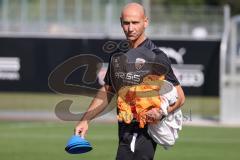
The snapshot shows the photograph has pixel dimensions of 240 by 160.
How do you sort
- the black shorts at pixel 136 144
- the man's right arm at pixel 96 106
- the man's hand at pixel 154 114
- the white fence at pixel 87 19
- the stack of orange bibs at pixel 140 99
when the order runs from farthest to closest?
1. the white fence at pixel 87 19
2. the man's right arm at pixel 96 106
3. the black shorts at pixel 136 144
4. the stack of orange bibs at pixel 140 99
5. the man's hand at pixel 154 114

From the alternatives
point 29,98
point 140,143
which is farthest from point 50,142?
point 29,98

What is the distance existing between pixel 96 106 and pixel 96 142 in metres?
8.30

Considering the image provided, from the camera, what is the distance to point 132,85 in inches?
237

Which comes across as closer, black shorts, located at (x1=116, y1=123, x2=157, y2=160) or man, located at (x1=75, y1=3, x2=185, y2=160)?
man, located at (x1=75, y1=3, x2=185, y2=160)

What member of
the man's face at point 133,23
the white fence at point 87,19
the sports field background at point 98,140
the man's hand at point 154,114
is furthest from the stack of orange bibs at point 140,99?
the white fence at point 87,19

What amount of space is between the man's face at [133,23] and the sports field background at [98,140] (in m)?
3.63

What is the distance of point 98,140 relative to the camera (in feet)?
48.8

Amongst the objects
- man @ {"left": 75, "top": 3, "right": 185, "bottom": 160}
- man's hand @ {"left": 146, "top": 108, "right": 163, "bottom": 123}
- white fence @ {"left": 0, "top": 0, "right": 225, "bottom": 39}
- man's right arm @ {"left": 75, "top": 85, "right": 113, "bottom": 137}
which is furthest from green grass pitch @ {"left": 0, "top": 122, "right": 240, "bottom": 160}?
white fence @ {"left": 0, "top": 0, "right": 225, "bottom": 39}

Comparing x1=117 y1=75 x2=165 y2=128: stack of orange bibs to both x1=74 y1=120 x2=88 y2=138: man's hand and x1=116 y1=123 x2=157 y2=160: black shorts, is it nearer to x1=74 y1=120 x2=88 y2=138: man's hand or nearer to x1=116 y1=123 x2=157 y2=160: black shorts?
x1=116 y1=123 x2=157 y2=160: black shorts

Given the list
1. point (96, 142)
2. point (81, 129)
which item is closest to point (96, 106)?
point (81, 129)

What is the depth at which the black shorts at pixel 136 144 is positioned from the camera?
601cm

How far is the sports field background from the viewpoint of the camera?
1234 centimetres

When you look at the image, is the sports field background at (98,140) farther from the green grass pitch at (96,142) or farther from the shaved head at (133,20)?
the shaved head at (133,20)

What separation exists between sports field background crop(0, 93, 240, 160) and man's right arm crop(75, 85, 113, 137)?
3.18 metres
